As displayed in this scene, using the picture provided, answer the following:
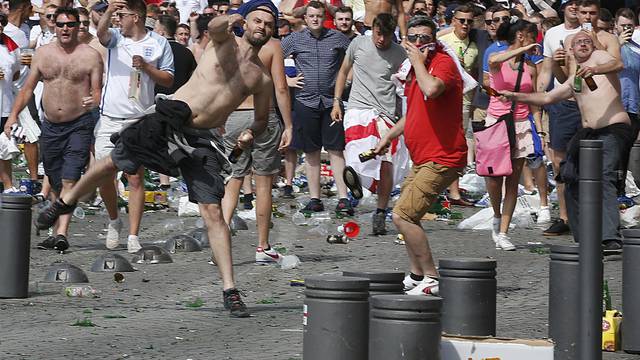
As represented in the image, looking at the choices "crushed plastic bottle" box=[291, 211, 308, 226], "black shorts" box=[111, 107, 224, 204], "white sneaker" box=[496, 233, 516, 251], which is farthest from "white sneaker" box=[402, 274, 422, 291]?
"crushed plastic bottle" box=[291, 211, 308, 226]

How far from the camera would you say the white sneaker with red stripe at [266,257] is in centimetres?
1323

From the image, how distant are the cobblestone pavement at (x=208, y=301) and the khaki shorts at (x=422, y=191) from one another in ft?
3.00

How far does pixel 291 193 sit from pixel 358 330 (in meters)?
11.4

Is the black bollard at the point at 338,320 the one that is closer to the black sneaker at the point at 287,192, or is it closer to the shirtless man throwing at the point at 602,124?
the shirtless man throwing at the point at 602,124

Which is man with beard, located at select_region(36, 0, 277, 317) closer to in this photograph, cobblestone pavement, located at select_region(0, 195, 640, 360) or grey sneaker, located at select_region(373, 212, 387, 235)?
cobblestone pavement, located at select_region(0, 195, 640, 360)

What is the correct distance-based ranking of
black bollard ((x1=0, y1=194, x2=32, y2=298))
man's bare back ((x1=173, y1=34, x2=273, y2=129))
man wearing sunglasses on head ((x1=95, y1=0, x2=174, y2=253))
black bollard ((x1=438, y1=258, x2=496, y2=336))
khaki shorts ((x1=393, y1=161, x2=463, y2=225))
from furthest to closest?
man wearing sunglasses on head ((x1=95, y1=0, x2=174, y2=253)) → khaki shorts ((x1=393, y1=161, x2=463, y2=225)) → black bollard ((x1=0, y1=194, x2=32, y2=298)) → man's bare back ((x1=173, y1=34, x2=273, y2=129)) → black bollard ((x1=438, y1=258, x2=496, y2=336))

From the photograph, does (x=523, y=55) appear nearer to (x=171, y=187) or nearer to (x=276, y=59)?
(x=276, y=59)

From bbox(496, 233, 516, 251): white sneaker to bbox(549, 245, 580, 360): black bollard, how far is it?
554 centimetres

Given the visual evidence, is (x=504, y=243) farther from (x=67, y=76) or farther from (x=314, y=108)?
(x=67, y=76)

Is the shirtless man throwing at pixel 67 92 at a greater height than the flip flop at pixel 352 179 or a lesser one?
greater

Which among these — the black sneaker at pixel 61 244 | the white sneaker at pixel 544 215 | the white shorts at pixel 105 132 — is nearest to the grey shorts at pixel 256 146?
the white shorts at pixel 105 132

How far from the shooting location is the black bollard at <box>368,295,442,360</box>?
7066mm

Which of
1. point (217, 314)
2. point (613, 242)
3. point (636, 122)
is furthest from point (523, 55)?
point (217, 314)

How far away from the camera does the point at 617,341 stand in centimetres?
934
